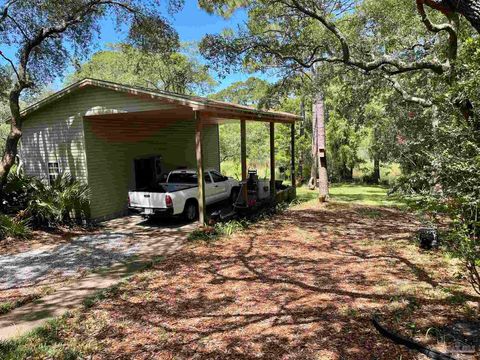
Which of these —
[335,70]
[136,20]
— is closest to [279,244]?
[335,70]

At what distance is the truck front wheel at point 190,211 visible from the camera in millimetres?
11328

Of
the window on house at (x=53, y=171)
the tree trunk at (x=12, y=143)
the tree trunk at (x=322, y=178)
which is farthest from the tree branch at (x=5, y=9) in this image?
the tree trunk at (x=322, y=178)

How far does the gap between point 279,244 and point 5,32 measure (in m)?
11.9

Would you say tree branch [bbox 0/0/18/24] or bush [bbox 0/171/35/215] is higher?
tree branch [bbox 0/0/18/24]

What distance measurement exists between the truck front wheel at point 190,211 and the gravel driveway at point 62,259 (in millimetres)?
2080

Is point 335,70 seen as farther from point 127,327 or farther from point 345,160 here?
point 345,160

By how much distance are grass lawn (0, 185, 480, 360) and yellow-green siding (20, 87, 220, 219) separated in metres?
5.09

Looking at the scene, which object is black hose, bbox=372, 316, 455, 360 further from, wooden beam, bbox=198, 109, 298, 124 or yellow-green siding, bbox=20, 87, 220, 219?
yellow-green siding, bbox=20, 87, 220, 219

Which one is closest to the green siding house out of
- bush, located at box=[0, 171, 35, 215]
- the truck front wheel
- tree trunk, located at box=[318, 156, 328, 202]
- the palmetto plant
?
the palmetto plant

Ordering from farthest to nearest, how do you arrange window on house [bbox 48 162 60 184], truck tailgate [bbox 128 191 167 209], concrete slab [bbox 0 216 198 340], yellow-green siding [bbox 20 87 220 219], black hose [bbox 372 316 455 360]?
window on house [bbox 48 162 60 184]
yellow-green siding [bbox 20 87 220 219]
truck tailgate [bbox 128 191 167 209]
concrete slab [bbox 0 216 198 340]
black hose [bbox 372 316 455 360]

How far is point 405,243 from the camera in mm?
8750

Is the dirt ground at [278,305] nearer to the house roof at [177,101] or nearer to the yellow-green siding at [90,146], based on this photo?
the house roof at [177,101]

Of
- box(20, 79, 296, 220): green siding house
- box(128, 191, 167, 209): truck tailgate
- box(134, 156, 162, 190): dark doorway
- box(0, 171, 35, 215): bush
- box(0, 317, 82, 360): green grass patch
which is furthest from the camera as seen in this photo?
box(134, 156, 162, 190): dark doorway

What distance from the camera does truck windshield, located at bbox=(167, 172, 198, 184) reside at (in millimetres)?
12297
